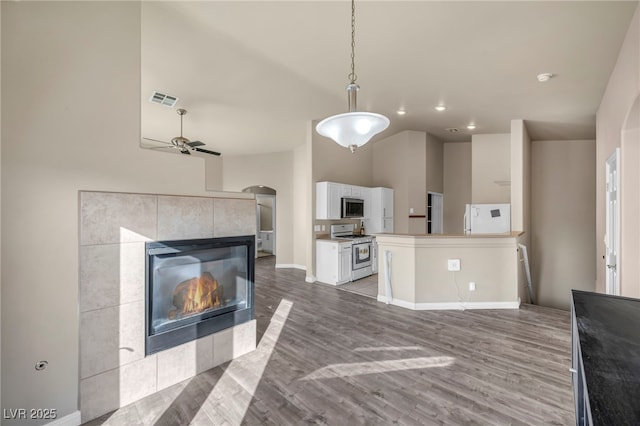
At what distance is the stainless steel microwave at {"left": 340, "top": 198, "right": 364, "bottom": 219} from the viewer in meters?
6.00

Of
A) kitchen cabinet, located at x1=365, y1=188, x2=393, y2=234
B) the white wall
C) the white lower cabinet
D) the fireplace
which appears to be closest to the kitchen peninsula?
the white lower cabinet

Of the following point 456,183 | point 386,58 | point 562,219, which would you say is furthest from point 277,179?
point 562,219

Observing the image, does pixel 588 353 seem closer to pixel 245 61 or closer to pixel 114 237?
pixel 114 237

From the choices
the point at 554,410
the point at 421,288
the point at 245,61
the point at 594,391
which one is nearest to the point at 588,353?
the point at 594,391

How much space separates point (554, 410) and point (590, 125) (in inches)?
226

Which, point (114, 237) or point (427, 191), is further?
point (427, 191)

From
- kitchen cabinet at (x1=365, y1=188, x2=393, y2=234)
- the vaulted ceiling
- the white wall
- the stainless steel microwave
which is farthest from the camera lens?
kitchen cabinet at (x1=365, y1=188, x2=393, y2=234)

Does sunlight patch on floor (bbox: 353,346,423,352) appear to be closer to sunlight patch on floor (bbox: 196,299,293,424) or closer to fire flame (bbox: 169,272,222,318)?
sunlight patch on floor (bbox: 196,299,293,424)

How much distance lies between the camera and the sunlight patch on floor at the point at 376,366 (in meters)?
2.40

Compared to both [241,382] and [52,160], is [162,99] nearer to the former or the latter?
[52,160]

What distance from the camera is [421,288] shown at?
402 cm

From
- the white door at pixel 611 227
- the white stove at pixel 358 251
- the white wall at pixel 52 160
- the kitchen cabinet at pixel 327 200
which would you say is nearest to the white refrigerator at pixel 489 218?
the white door at pixel 611 227

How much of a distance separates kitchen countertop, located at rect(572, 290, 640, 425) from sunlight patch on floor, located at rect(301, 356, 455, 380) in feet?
4.66

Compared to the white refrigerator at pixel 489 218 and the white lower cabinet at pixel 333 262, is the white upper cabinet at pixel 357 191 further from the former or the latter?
the white refrigerator at pixel 489 218
